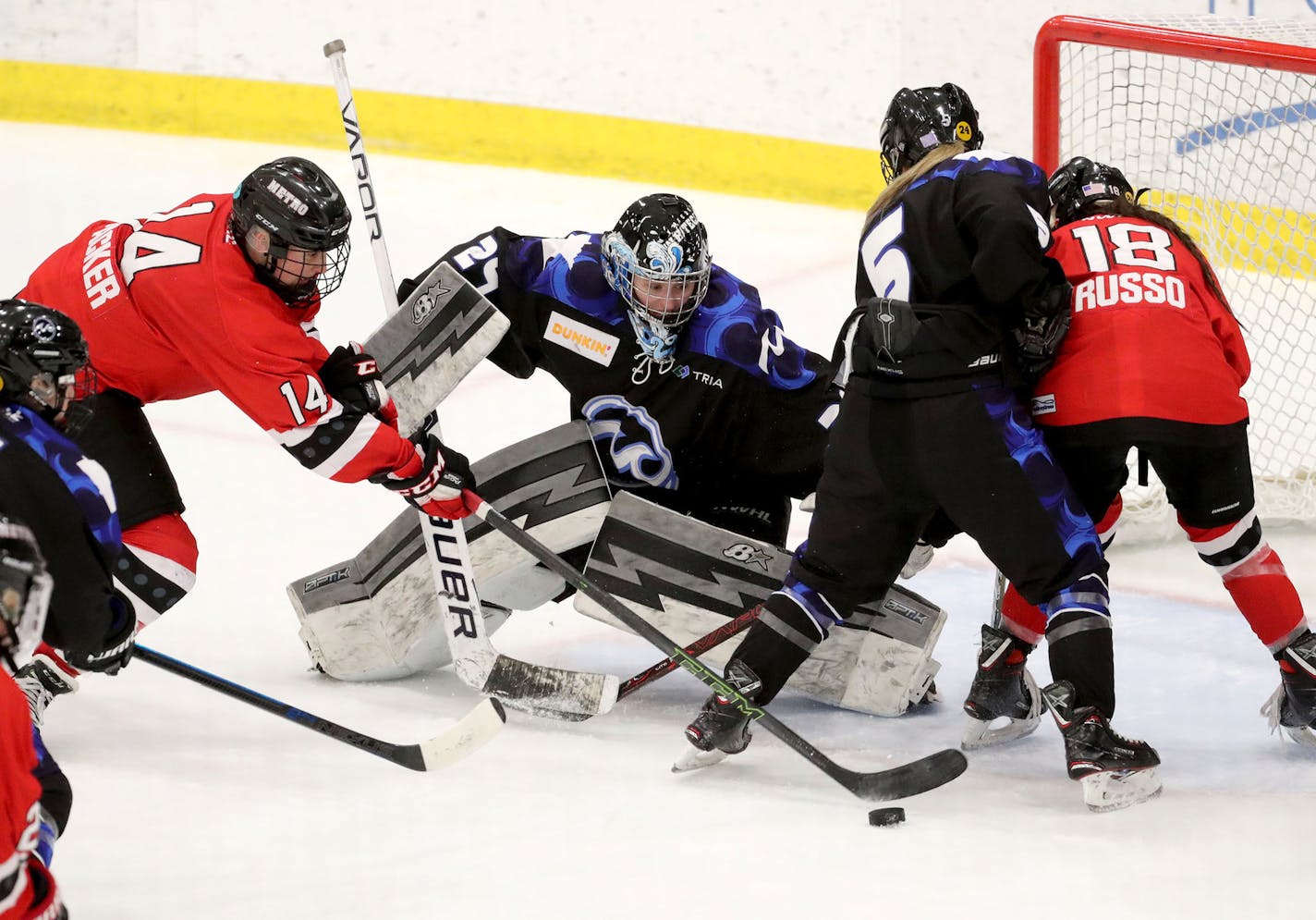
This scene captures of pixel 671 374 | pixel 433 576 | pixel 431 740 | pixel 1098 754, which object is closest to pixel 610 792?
pixel 431 740

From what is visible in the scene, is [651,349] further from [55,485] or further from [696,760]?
[55,485]

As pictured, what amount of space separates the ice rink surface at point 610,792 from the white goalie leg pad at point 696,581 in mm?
73

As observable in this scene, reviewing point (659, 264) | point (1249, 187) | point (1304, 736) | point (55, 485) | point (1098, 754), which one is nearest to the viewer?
point (55, 485)

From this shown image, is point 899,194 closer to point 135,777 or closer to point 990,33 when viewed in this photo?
point 135,777

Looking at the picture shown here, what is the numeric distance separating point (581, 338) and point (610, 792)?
3.11 ft

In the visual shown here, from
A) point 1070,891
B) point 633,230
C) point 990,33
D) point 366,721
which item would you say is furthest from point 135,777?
point 990,33

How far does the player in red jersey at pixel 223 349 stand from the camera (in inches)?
102

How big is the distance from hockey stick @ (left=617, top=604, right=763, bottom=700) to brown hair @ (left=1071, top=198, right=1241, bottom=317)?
3.00 ft

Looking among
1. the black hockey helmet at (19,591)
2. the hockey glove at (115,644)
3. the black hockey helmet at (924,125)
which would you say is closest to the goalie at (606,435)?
the black hockey helmet at (924,125)

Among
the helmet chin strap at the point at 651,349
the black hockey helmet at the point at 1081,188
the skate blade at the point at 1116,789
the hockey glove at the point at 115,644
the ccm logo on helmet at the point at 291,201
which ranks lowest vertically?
the skate blade at the point at 1116,789

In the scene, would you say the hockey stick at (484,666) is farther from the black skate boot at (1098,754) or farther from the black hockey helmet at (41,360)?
the black hockey helmet at (41,360)

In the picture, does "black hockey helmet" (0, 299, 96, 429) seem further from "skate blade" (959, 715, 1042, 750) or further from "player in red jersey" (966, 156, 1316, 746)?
"skate blade" (959, 715, 1042, 750)

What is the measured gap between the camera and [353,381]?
8.97 ft

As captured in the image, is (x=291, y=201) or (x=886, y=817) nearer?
(x=886, y=817)
